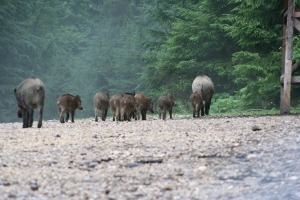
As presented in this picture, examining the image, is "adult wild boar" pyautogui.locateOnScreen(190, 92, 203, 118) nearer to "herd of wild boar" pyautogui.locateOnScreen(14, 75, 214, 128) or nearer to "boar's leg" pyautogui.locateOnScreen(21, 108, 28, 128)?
"herd of wild boar" pyautogui.locateOnScreen(14, 75, 214, 128)

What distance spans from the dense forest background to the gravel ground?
32.5ft

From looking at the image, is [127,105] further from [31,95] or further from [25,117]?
[31,95]

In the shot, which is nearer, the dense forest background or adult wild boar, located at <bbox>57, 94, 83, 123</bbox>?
adult wild boar, located at <bbox>57, 94, 83, 123</bbox>

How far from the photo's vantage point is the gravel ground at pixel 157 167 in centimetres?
748

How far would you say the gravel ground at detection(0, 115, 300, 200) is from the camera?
24.6ft

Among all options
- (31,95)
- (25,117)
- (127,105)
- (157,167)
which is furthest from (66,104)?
(157,167)

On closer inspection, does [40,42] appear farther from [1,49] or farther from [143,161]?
[143,161]

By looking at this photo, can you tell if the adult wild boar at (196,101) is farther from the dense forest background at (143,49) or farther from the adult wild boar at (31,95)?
the adult wild boar at (31,95)

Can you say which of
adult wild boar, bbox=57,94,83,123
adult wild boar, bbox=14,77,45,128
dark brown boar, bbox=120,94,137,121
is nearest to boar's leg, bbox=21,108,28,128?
adult wild boar, bbox=14,77,45,128

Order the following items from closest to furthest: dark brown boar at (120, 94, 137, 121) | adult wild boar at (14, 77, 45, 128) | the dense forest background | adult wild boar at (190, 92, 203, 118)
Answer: adult wild boar at (14, 77, 45, 128)
dark brown boar at (120, 94, 137, 121)
adult wild boar at (190, 92, 203, 118)
the dense forest background

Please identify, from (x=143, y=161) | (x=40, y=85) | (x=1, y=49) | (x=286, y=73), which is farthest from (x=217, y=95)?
(x=143, y=161)

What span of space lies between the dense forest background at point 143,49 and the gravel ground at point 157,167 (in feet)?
32.5

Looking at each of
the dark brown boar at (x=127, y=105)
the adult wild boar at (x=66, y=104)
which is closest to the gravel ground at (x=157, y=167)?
the dark brown boar at (x=127, y=105)

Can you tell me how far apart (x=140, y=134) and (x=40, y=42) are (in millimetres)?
47574
